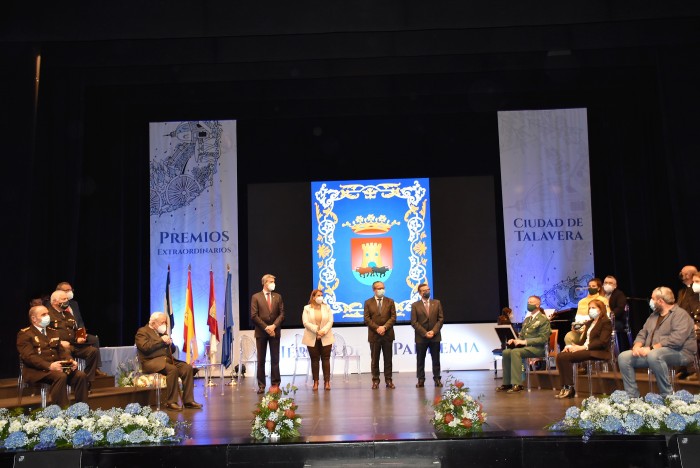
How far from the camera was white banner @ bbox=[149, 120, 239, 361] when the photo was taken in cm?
1359

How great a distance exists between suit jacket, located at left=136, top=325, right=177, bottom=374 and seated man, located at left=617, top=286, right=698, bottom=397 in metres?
4.42

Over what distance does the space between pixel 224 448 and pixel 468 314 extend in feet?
32.0

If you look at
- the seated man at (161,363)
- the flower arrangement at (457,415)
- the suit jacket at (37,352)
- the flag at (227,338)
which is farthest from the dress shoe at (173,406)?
the flower arrangement at (457,415)

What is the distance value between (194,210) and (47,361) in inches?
274

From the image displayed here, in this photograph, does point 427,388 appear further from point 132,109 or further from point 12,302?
point 132,109

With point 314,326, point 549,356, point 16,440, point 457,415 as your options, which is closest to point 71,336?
point 314,326

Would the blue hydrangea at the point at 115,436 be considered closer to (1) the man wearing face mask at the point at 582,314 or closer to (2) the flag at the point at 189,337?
(1) the man wearing face mask at the point at 582,314

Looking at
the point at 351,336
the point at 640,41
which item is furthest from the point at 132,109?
the point at 640,41

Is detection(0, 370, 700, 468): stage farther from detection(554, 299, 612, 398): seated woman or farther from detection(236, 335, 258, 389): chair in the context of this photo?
detection(236, 335, 258, 389): chair

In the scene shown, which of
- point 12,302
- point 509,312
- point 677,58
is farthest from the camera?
point 509,312

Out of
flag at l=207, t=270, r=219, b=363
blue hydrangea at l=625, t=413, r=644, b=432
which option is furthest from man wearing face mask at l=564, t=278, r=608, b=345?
flag at l=207, t=270, r=219, b=363

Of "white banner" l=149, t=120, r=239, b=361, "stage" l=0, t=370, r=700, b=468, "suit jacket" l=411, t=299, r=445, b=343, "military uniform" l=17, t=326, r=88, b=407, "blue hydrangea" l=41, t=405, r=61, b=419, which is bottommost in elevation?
"stage" l=0, t=370, r=700, b=468

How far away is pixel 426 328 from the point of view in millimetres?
10375

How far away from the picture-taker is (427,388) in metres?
9.66
